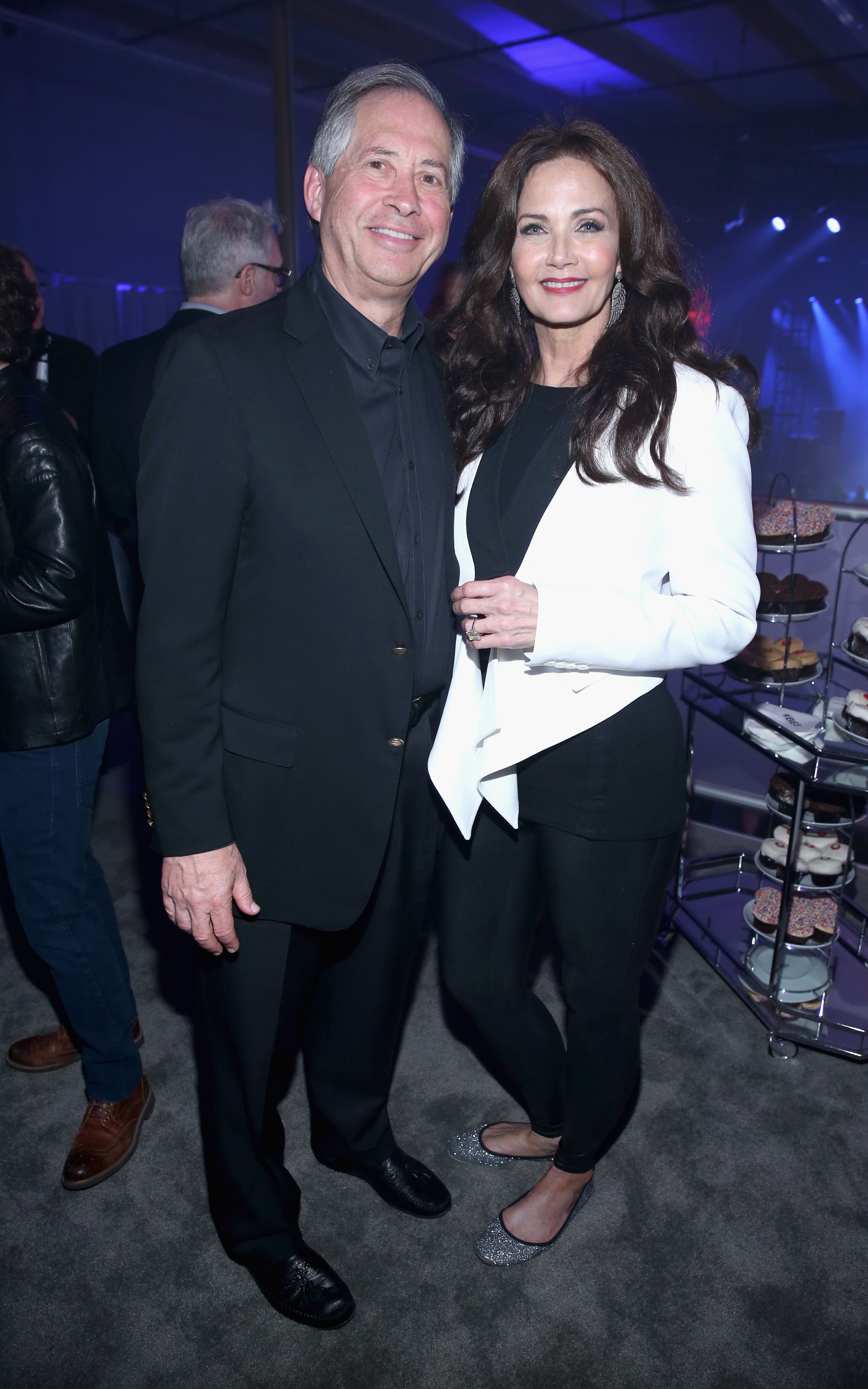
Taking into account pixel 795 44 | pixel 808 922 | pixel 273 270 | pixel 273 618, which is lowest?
pixel 808 922

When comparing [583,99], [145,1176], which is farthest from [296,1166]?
[583,99]

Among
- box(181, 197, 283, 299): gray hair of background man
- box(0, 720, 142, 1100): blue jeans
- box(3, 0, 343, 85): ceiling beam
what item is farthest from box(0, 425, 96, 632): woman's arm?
box(3, 0, 343, 85): ceiling beam

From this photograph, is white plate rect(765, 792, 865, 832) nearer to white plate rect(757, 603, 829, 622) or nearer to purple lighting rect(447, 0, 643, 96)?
white plate rect(757, 603, 829, 622)

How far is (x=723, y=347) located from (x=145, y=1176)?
4.08 m

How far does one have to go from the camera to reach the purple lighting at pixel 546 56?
185 inches

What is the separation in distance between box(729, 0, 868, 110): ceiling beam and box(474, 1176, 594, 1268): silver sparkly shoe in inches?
176

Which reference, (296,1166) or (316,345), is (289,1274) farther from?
(316,345)

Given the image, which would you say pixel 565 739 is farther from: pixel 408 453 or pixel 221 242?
pixel 221 242

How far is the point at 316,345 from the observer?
136 cm

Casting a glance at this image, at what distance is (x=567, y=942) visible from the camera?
160cm

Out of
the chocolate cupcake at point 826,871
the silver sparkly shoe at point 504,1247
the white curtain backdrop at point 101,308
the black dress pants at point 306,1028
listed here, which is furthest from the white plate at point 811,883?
the white curtain backdrop at point 101,308

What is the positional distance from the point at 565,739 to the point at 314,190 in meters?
0.97

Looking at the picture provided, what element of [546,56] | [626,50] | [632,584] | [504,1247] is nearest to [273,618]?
[632,584]

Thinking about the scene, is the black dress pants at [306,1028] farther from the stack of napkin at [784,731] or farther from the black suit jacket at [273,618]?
the stack of napkin at [784,731]
